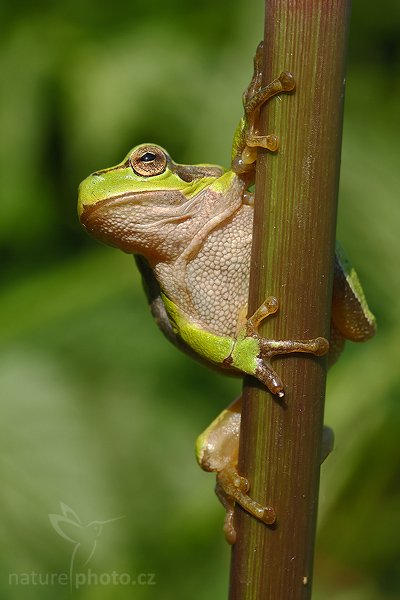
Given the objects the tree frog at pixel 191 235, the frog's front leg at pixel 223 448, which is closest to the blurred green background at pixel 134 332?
the frog's front leg at pixel 223 448

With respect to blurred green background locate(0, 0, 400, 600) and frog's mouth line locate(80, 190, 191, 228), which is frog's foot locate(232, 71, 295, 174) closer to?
frog's mouth line locate(80, 190, 191, 228)

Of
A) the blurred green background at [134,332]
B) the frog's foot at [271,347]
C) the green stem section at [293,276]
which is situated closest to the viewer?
the green stem section at [293,276]

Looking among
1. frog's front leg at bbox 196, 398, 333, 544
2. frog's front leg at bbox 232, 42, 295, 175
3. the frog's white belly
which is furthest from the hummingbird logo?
frog's front leg at bbox 232, 42, 295, 175

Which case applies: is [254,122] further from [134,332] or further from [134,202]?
[134,332]

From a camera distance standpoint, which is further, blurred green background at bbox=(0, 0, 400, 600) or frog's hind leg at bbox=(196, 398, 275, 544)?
blurred green background at bbox=(0, 0, 400, 600)

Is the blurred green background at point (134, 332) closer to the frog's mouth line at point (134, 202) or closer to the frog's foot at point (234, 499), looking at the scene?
the frog's foot at point (234, 499)

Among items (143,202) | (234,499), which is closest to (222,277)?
(143,202)

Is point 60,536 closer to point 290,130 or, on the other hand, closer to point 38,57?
point 38,57

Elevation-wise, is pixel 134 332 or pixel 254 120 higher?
pixel 254 120
